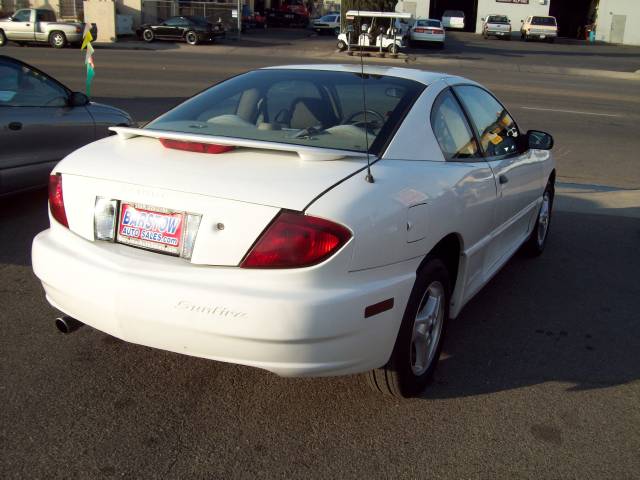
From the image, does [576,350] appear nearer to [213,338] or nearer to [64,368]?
[213,338]

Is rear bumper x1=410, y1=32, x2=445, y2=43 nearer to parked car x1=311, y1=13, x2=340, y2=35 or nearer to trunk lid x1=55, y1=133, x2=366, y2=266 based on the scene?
parked car x1=311, y1=13, x2=340, y2=35

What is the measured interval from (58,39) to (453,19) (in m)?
37.1

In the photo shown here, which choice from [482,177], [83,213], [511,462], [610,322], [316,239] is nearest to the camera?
[316,239]

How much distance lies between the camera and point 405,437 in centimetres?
330

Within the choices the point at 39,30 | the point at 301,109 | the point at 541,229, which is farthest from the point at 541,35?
the point at 301,109

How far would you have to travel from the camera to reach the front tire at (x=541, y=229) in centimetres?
597

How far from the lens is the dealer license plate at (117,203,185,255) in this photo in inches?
123

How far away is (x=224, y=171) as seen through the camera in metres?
A: 3.22

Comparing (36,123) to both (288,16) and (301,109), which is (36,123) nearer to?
(301,109)

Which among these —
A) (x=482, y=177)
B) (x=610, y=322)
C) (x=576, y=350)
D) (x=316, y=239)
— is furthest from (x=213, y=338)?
(x=610, y=322)

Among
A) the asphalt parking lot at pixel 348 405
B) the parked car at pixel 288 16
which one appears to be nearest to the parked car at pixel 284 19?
the parked car at pixel 288 16

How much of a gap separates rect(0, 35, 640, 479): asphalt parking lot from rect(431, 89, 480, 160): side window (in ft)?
3.80

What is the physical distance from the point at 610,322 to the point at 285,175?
9.20 feet

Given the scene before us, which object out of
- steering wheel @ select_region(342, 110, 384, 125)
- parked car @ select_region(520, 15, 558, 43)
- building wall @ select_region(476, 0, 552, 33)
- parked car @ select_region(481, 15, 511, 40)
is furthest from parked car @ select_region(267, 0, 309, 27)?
steering wheel @ select_region(342, 110, 384, 125)
